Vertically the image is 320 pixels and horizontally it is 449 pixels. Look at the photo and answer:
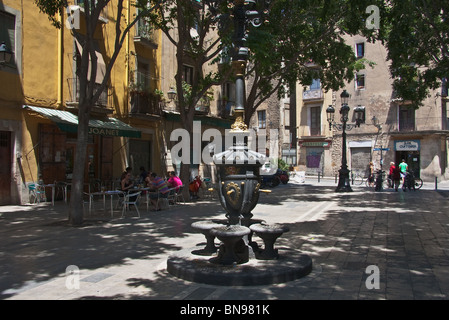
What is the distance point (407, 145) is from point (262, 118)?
1519 cm

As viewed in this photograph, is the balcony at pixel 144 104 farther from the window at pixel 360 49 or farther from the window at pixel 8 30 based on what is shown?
the window at pixel 360 49

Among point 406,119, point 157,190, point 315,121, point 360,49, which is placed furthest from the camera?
point 315,121

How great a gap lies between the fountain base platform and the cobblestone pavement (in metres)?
0.11

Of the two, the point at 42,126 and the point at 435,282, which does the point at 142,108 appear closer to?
the point at 42,126

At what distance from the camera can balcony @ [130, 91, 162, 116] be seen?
724 inches

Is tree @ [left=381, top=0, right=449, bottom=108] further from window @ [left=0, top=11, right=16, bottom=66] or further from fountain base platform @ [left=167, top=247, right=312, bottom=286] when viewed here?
window @ [left=0, top=11, right=16, bottom=66]

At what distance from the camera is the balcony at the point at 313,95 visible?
37763 mm

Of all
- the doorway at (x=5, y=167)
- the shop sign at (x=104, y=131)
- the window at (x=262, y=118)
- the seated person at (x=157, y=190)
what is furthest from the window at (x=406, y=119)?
A: the doorway at (x=5, y=167)

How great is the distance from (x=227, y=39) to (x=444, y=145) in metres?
25.4

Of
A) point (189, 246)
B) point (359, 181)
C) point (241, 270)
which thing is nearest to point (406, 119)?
point (359, 181)

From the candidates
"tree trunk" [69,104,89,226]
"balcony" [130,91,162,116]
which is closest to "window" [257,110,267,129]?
"balcony" [130,91,162,116]

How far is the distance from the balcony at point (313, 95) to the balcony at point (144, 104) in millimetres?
21611

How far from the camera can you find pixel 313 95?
126 ft

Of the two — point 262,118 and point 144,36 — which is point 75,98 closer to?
point 144,36
